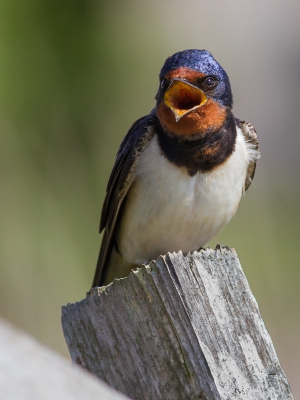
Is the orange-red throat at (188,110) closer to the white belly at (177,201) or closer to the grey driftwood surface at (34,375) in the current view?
the white belly at (177,201)

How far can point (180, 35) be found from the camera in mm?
Result: 3871

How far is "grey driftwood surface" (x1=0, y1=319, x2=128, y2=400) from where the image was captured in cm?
74

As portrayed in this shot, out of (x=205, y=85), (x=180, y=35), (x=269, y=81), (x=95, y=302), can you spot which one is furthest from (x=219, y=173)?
(x=269, y=81)

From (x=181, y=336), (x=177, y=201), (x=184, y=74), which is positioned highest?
(x=184, y=74)

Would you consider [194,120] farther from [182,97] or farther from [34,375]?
[34,375]

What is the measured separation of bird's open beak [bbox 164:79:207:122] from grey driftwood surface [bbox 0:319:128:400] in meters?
1.69

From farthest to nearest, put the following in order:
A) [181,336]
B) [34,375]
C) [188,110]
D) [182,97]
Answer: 1. [182,97]
2. [188,110]
3. [181,336]
4. [34,375]

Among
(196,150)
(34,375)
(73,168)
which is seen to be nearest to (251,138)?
(196,150)

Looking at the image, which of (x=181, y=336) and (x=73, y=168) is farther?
(x=73, y=168)

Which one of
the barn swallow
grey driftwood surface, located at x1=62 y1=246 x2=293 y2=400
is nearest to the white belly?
the barn swallow

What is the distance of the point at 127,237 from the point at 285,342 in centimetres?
100

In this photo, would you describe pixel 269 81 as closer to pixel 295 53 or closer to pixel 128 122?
pixel 295 53

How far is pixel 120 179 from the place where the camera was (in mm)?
2787

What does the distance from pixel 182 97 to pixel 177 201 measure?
0.40 meters
